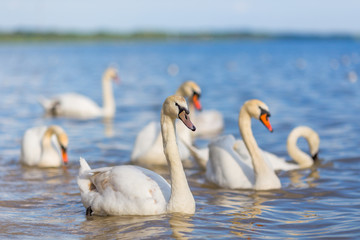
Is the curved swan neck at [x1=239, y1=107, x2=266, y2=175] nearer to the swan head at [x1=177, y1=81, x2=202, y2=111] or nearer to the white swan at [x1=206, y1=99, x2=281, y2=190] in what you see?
the white swan at [x1=206, y1=99, x2=281, y2=190]

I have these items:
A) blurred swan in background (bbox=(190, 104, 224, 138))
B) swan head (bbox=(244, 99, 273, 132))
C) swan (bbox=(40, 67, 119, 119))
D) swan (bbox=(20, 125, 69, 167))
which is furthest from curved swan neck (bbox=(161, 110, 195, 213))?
swan (bbox=(40, 67, 119, 119))

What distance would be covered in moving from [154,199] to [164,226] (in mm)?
303

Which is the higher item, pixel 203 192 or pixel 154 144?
pixel 154 144

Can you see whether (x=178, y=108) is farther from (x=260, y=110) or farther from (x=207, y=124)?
(x=207, y=124)

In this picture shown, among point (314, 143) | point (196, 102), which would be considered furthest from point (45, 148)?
point (314, 143)

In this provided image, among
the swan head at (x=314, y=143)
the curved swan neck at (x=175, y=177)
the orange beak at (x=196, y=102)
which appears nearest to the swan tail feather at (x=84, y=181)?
the curved swan neck at (x=175, y=177)

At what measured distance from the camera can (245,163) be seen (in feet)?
27.4

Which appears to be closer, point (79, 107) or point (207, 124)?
point (207, 124)

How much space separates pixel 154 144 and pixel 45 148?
1685mm

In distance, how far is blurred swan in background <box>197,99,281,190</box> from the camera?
309 inches

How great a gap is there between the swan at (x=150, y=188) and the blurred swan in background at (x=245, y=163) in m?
1.78

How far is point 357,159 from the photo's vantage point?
10.2 meters

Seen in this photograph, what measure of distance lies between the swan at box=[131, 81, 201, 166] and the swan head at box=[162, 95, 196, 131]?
11.4ft

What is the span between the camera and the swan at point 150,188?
6.12 meters
